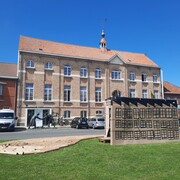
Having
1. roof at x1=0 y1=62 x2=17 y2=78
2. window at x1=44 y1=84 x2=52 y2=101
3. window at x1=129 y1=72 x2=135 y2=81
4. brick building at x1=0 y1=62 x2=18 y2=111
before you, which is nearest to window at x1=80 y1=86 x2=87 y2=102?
window at x1=44 y1=84 x2=52 y2=101

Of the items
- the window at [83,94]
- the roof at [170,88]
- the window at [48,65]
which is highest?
the window at [48,65]

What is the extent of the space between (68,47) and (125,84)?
1240cm

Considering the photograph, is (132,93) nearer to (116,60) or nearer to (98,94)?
(116,60)

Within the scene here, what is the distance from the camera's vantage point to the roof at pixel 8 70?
30292 millimetres

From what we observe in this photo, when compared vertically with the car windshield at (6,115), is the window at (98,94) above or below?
above

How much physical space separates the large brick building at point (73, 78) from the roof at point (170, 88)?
392 centimetres

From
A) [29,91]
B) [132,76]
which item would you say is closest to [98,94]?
[132,76]

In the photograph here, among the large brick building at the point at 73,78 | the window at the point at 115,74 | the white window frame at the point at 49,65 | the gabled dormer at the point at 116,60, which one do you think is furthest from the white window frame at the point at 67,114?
the gabled dormer at the point at 116,60

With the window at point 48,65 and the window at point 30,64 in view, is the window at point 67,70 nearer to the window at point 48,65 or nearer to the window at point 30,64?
the window at point 48,65

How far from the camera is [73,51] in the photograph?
36.5m

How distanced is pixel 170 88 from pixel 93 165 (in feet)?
137

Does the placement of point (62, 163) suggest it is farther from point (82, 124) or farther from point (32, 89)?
point (32, 89)

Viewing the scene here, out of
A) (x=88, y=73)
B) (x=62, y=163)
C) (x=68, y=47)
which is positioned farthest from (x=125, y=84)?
(x=62, y=163)

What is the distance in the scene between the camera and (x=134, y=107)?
11539 millimetres
